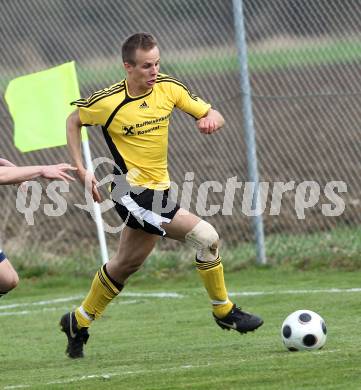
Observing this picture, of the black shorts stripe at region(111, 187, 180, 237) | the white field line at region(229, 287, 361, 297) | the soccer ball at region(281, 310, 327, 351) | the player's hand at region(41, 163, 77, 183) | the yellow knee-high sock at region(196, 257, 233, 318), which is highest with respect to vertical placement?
the player's hand at region(41, 163, 77, 183)

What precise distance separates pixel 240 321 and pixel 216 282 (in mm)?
317

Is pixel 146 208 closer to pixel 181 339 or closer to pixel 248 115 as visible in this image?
pixel 181 339

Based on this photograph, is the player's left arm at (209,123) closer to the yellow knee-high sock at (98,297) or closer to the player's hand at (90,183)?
the player's hand at (90,183)

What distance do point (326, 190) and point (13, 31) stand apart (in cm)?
425

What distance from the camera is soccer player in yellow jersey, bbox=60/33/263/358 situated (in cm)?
787

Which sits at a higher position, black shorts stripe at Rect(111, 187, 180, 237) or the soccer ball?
black shorts stripe at Rect(111, 187, 180, 237)

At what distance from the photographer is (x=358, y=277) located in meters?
11.7

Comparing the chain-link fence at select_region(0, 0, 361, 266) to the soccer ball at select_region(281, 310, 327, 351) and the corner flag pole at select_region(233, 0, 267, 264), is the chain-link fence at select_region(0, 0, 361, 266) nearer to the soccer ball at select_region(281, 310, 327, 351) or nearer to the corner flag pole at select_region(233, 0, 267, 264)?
the corner flag pole at select_region(233, 0, 267, 264)

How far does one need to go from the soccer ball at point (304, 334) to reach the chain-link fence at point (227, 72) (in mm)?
5337

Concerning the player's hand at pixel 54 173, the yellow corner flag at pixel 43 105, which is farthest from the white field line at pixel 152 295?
the player's hand at pixel 54 173

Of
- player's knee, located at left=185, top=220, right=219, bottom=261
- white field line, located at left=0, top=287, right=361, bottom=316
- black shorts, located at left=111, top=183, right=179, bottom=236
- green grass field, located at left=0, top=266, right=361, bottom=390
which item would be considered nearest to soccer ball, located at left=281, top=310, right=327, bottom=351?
green grass field, located at left=0, top=266, right=361, bottom=390

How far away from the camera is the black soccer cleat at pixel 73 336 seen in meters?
8.21

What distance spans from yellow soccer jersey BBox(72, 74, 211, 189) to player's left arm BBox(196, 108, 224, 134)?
2.5 inches

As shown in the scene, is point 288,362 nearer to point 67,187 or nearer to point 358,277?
point 358,277
